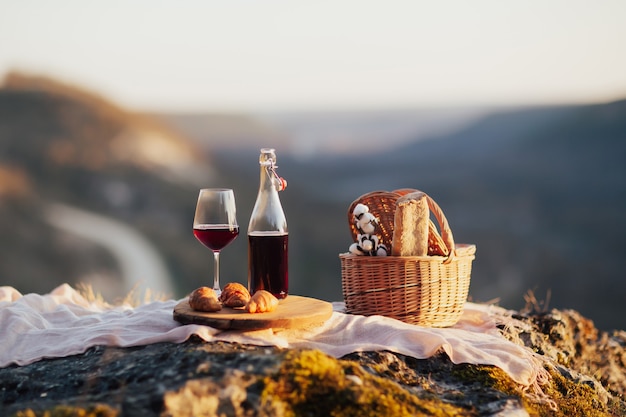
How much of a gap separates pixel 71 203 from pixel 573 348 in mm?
20247

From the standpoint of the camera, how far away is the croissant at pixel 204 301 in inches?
128

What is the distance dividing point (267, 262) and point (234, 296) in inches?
10.4

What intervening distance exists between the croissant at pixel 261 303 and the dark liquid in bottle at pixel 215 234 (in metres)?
0.38

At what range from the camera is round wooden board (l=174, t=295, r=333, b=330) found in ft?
10.2

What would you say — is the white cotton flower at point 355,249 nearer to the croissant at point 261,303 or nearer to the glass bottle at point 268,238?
the glass bottle at point 268,238

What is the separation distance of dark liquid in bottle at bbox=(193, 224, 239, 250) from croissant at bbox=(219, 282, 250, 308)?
0.78ft

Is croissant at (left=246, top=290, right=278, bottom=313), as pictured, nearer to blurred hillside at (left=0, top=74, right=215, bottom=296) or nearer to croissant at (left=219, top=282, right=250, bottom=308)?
croissant at (left=219, top=282, right=250, bottom=308)

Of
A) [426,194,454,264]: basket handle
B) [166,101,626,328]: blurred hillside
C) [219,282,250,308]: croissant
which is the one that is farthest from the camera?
[166,101,626,328]: blurred hillside

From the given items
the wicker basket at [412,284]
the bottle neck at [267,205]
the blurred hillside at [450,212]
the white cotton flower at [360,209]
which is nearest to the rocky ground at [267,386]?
the wicker basket at [412,284]

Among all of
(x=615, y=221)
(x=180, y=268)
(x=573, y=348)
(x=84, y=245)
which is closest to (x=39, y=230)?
(x=84, y=245)

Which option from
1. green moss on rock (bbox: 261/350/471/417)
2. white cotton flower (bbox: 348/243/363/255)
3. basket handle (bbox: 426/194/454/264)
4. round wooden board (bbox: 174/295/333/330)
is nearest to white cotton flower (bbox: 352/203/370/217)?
white cotton flower (bbox: 348/243/363/255)

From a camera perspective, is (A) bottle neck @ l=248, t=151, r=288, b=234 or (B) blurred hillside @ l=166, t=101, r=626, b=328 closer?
(A) bottle neck @ l=248, t=151, r=288, b=234

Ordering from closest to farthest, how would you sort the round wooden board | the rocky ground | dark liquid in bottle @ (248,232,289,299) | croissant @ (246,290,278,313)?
the rocky ground → the round wooden board → croissant @ (246,290,278,313) → dark liquid in bottle @ (248,232,289,299)

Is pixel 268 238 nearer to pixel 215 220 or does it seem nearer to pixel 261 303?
pixel 215 220
